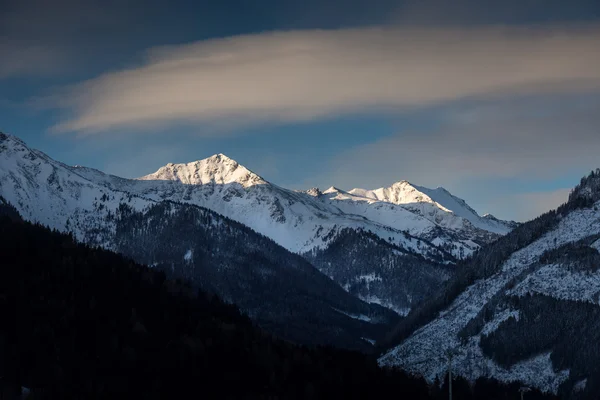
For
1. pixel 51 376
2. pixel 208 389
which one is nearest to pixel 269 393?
pixel 208 389

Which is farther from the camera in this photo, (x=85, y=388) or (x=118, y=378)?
(x=118, y=378)

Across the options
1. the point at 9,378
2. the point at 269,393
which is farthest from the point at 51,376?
the point at 269,393

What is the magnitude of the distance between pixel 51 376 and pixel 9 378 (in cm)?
898

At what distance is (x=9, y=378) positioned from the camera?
7308 inches

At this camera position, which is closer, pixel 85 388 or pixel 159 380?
pixel 85 388

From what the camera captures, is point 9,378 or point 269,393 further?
point 269,393

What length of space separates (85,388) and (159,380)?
2045 centimetres

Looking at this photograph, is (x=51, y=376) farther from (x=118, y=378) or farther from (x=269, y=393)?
(x=269, y=393)

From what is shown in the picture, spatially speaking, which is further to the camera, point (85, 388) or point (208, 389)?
point (208, 389)

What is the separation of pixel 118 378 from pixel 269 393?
34.6 meters

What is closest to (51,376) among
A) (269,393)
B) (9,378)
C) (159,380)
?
(9,378)

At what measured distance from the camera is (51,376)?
19012cm

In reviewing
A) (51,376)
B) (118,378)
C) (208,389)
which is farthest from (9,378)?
(208,389)

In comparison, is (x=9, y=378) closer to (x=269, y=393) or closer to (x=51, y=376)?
(x=51, y=376)
